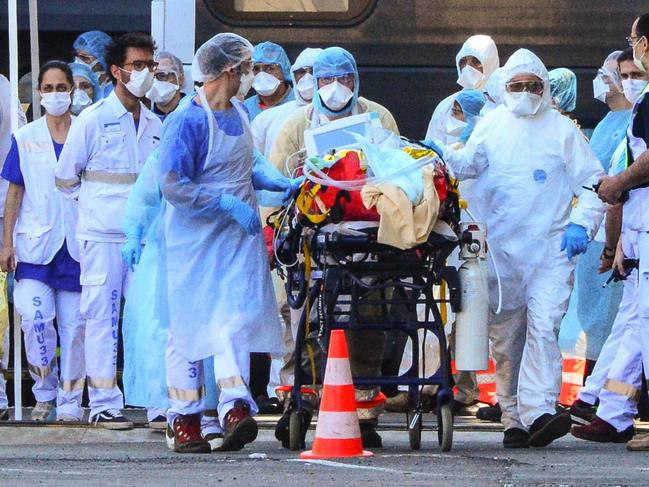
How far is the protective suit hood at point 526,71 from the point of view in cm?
862

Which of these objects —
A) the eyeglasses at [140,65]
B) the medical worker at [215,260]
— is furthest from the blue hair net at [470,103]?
the medical worker at [215,260]

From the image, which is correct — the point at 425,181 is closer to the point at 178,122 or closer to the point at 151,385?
the point at 178,122

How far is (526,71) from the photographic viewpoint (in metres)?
8.62

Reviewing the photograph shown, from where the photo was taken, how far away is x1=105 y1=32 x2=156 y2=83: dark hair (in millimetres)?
9609

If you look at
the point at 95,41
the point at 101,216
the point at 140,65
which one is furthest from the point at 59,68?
the point at 101,216

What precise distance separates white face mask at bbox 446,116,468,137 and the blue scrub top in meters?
2.07

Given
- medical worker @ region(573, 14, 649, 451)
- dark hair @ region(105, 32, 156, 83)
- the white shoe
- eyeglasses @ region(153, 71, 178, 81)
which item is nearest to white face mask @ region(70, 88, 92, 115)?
eyeglasses @ region(153, 71, 178, 81)

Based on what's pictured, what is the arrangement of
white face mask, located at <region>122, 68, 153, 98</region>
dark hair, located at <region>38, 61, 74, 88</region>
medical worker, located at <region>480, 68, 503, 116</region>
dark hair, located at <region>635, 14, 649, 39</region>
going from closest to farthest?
dark hair, located at <region>635, 14, 649, 39</region>
white face mask, located at <region>122, 68, 153, 98</region>
medical worker, located at <region>480, 68, 503, 116</region>
dark hair, located at <region>38, 61, 74, 88</region>

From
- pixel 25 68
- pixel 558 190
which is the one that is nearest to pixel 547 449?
pixel 558 190

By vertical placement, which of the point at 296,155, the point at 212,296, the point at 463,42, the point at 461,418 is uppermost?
the point at 463,42

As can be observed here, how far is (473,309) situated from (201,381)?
1.17m

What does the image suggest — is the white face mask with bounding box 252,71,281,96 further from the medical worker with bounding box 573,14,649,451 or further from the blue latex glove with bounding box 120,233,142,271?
→ the medical worker with bounding box 573,14,649,451

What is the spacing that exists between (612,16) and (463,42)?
0.85 metres

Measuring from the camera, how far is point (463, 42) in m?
10.9
